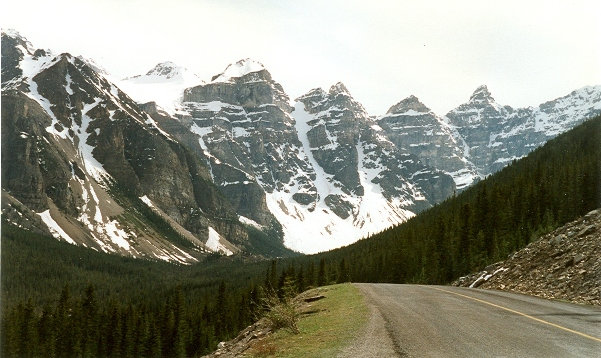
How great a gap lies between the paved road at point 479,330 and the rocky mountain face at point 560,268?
5051 mm

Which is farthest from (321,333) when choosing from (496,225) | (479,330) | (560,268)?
(496,225)

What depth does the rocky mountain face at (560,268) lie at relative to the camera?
90.6 feet

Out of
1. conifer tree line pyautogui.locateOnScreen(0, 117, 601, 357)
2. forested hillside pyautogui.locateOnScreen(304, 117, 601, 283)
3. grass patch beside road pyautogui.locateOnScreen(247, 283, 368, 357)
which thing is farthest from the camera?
conifer tree line pyautogui.locateOnScreen(0, 117, 601, 357)

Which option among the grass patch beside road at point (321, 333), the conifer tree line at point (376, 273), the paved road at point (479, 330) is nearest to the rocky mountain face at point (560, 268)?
the paved road at point (479, 330)

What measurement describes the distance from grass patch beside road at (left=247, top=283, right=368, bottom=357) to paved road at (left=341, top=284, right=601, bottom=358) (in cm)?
55

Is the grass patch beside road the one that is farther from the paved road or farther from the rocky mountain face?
the rocky mountain face

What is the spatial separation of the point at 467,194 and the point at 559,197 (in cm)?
6765

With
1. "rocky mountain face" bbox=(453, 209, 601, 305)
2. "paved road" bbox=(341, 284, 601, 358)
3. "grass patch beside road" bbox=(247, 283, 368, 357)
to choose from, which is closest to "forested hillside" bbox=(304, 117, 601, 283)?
"rocky mountain face" bbox=(453, 209, 601, 305)

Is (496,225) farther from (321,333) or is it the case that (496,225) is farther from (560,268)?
(321,333)

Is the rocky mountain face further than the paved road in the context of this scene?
Yes

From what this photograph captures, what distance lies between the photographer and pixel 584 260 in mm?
30453

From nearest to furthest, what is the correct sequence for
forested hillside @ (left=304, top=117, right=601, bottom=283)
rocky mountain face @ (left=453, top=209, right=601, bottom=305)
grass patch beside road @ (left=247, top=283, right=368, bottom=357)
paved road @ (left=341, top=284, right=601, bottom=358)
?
paved road @ (left=341, top=284, right=601, bottom=358)
grass patch beside road @ (left=247, top=283, right=368, bottom=357)
rocky mountain face @ (left=453, top=209, right=601, bottom=305)
forested hillside @ (left=304, top=117, right=601, bottom=283)

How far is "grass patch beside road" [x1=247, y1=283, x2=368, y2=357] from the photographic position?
48.4 ft

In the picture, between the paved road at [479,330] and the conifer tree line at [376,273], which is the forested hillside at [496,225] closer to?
the conifer tree line at [376,273]
